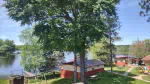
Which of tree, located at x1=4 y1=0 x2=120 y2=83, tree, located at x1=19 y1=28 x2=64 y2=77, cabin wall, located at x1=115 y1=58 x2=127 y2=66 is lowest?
cabin wall, located at x1=115 y1=58 x2=127 y2=66

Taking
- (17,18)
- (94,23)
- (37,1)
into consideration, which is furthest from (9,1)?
(94,23)

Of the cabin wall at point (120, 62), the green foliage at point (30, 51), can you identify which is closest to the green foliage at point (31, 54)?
the green foliage at point (30, 51)

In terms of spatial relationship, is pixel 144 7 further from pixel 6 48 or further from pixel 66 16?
pixel 6 48

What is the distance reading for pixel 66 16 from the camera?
2095 centimetres

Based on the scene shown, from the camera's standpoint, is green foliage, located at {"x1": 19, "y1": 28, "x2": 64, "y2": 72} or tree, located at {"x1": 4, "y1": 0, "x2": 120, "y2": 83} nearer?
tree, located at {"x1": 4, "y1": 0, "x2": 120, "y2": 83}

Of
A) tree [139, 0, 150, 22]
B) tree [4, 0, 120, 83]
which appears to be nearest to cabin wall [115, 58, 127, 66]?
tree [4, 0, 120, 83]

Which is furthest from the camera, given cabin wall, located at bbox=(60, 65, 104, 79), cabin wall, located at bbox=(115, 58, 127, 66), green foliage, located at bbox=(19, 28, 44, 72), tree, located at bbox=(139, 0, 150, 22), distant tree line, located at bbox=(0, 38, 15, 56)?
distant tree line, located at bbox=(0, 38, 15, 56)

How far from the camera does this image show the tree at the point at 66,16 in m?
18.0

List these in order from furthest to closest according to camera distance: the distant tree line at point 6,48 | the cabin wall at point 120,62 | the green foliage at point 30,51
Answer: the distant tree line at point 6,48
the cabin wall at point 120,62
the green foliage at point 30,51

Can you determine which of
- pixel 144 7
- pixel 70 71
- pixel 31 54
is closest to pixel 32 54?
Answer: pixel 31 54

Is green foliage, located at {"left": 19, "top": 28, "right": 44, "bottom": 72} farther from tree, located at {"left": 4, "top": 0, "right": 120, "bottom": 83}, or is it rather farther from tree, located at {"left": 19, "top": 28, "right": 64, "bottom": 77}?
tree, located at {"left": 4, "top": 0, "right": 120, "bottom": 83}

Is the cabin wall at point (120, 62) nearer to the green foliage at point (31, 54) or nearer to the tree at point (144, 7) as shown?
the green foliage at point (31, 54)

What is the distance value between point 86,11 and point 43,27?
6.57m

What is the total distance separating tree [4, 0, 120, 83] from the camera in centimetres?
1800
